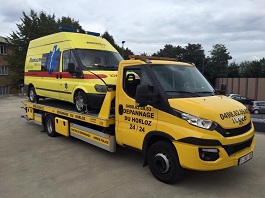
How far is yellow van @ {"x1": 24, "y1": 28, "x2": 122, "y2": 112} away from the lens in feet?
22.4

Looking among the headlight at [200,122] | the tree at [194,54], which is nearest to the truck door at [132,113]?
the headlight at [200,122]

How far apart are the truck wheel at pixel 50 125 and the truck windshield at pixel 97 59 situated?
2.58 m

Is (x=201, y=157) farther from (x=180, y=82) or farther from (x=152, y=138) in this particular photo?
(x=180, y=82)

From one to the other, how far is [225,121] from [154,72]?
5.21ft

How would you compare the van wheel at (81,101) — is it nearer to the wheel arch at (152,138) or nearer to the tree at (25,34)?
the wheel arch at (152,138)

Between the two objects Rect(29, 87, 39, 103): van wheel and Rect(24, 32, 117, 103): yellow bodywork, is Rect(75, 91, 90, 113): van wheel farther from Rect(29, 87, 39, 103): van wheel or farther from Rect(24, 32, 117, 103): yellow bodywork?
Rect(29, 87, 39, 103): van wheel

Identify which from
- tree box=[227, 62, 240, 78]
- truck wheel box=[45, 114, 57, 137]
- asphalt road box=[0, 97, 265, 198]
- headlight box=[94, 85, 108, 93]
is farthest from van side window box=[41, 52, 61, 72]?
tree box=[227, 62, 240, 78]

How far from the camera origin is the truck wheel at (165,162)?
4637mm

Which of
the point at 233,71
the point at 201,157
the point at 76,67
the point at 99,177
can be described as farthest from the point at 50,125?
the point at 233,71

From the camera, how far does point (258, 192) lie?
14.9 feet

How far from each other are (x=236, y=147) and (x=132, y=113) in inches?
80.2

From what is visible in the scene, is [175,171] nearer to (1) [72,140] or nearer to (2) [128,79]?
(2) [128,79]

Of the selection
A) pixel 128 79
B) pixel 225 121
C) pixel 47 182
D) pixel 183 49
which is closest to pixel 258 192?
pixel 225 121

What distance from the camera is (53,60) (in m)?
8.44
